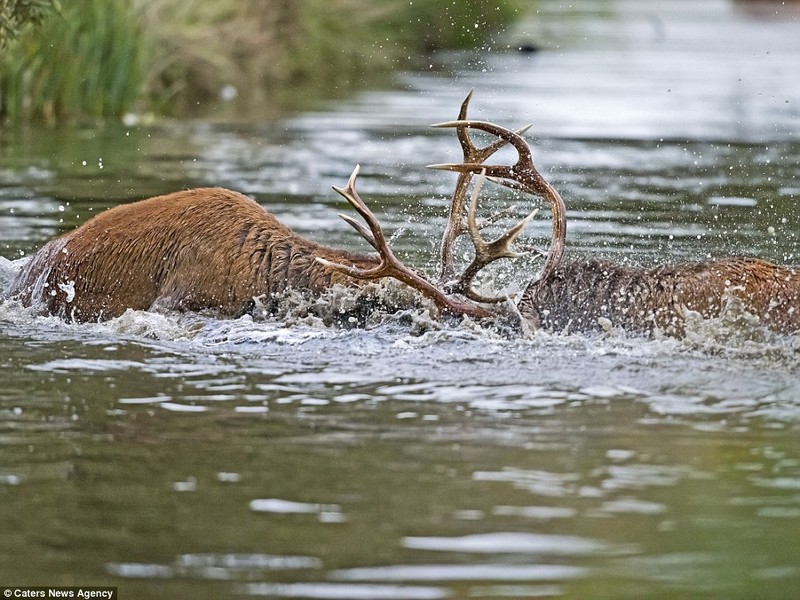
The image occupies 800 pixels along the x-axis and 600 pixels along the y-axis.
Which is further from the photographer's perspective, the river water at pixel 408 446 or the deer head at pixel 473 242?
the deer head at pixel 473 242

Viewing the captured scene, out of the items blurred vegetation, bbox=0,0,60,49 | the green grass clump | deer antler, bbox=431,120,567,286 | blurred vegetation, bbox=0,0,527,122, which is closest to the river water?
deer antler, bbox=431,120,567,286

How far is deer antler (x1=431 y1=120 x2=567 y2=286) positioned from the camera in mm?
7656

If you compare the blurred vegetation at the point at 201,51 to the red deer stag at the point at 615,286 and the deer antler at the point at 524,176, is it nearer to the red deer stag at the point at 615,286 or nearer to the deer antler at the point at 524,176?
the deer antler at the point at 524,176

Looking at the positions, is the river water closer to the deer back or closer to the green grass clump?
the deer back

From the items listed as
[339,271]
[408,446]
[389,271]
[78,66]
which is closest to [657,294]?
[389,271]

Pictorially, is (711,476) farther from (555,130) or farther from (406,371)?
(555,130)

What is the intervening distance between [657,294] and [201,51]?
15.3 meters

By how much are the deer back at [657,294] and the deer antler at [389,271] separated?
0.30 m

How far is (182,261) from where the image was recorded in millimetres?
8289

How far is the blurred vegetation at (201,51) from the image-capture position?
58.3 ft

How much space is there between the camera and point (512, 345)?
751 centimetres

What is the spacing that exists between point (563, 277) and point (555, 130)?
416 inches

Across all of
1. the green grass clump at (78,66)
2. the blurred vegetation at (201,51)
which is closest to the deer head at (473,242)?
the blurred vegetation at (201,51)

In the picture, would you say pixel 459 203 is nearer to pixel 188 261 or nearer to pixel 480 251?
pixel 480 251
